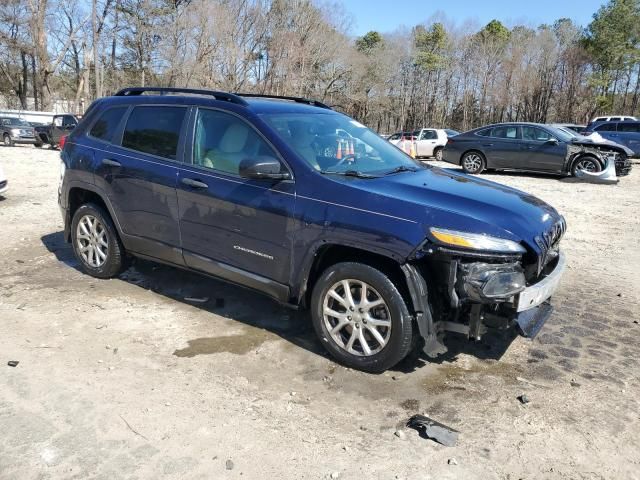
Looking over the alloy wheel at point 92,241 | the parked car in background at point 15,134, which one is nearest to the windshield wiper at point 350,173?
the alloy wheel at point 92,241

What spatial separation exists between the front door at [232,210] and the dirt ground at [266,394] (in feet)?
1.86

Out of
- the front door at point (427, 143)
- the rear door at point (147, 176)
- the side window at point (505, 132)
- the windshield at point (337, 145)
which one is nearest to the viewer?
the windshield at point (337, 145)

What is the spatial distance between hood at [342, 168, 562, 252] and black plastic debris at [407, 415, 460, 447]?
115 centimetres

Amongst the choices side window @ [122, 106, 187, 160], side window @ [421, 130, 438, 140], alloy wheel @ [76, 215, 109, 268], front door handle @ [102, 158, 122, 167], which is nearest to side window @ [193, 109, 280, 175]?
side window @ [122, 106, 187, 160]

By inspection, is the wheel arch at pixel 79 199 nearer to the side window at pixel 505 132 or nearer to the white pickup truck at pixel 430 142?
the side window at pixel 505 132

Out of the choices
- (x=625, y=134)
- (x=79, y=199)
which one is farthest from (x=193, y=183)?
(x=625, y=134)

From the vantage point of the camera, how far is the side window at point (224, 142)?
4180mm

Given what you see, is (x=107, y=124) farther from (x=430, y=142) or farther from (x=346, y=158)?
(x=430, y=142)

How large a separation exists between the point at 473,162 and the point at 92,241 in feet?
44.2

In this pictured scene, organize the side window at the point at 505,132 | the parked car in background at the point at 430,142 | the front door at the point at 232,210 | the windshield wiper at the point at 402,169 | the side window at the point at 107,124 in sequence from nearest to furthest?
the front door at the point at 232,210
the windshield wiper at the point at 402,169
the side window at the point at 107,124
the side window at the point at 505,132
the parked car in background at the point at 430,142

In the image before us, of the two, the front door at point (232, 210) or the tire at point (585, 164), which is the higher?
the tire at point (585, 164)

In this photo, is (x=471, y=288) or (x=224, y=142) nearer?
(x=471, y=288)

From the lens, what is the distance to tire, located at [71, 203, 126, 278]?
5.31m

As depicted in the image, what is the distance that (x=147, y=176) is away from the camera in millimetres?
4738
